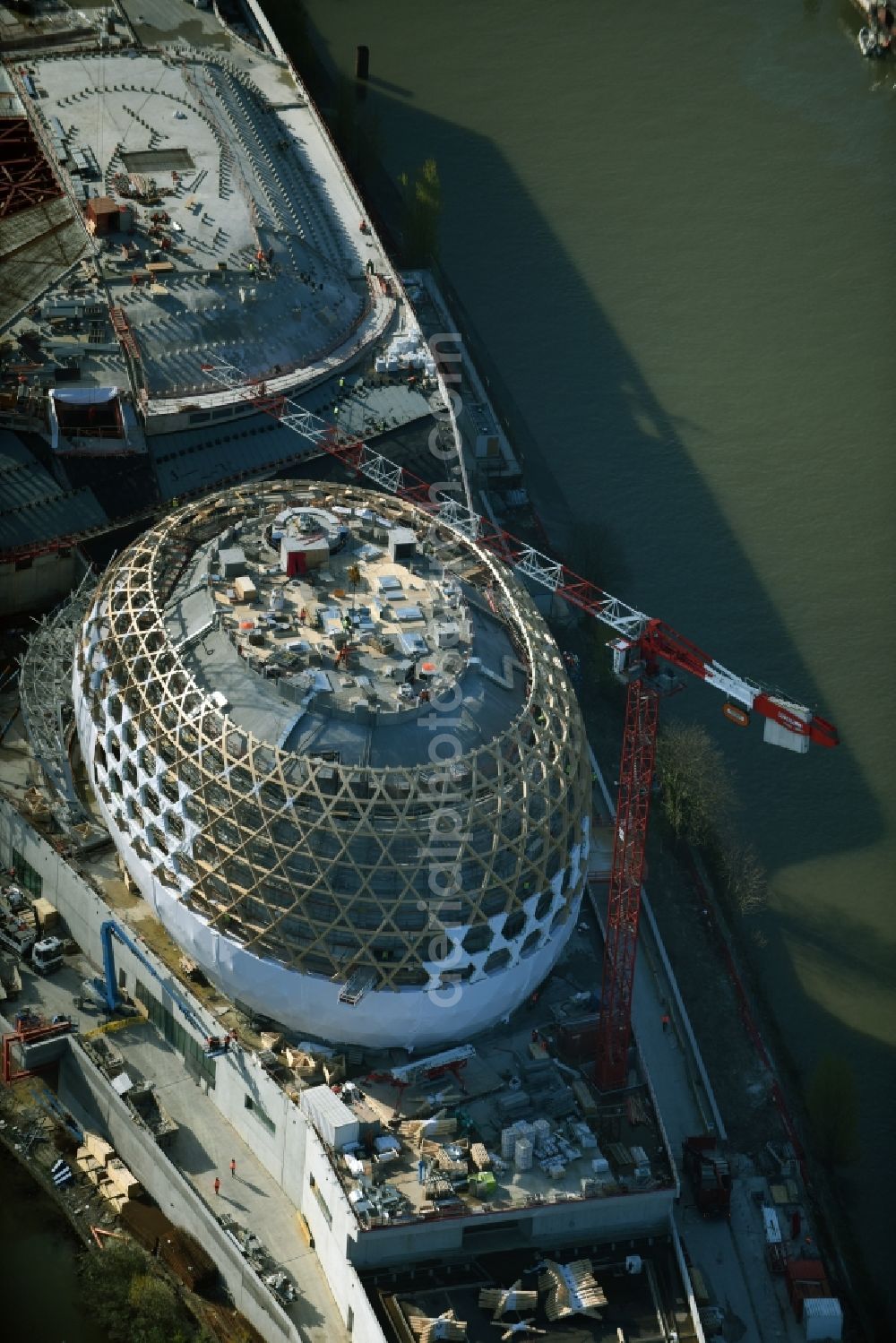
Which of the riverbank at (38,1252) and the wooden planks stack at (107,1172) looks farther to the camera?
the wooden planks stack at (107,1172)

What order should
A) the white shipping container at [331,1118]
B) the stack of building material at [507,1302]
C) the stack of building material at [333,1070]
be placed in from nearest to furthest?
the stack of building material at [507,1302], the white shipping container at [331,1118], the stack of building material at [333,1070]

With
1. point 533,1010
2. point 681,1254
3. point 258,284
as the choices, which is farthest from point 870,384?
point 681,1254

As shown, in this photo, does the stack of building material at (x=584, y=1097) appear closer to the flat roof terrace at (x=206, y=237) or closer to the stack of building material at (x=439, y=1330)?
the stack of building material at (x=439, y=1330)

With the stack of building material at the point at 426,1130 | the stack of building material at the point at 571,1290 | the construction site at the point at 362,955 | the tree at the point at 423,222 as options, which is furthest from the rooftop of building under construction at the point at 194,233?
the stack of building material at the point at 571,1290

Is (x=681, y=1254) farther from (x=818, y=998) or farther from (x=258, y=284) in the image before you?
(x=258, y=284)

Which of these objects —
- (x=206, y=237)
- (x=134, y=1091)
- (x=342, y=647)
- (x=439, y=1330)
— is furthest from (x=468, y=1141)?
(x=206, y=237)

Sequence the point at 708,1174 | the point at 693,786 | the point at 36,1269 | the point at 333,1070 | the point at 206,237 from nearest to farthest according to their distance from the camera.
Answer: the point at 36,1269
the point at 333,1070
the point at 708,1174
the point at 693,786
the point at 206,237

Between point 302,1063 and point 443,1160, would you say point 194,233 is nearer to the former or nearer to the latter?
point 302,1063
